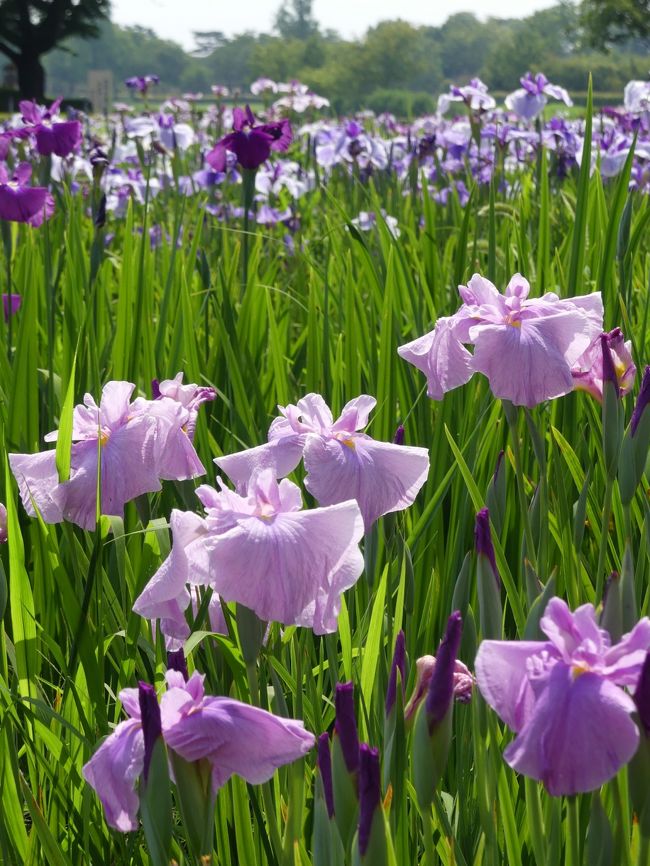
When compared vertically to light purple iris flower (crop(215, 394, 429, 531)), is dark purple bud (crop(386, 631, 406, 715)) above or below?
below

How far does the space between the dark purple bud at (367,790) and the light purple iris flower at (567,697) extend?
77 millimetres

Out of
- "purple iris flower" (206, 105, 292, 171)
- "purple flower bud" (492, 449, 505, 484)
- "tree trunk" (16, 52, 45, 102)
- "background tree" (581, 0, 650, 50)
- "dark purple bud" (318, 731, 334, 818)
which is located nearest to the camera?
"dark purple bud" (318, 731, 334, 818)

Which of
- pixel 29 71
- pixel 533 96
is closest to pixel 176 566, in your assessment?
pixel 533 96

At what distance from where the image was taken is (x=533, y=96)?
5.16 metres

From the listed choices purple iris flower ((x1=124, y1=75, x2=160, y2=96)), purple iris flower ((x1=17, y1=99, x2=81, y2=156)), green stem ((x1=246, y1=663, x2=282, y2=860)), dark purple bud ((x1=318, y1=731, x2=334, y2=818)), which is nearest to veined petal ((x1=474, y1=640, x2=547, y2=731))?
dark purple bud ((x1=318, y1=731, x2=334, y2=818))

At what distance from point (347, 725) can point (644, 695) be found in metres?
0.19

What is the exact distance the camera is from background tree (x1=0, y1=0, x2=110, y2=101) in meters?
35.5

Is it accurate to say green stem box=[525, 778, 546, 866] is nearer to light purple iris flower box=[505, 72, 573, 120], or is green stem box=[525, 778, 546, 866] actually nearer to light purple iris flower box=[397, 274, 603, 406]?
light purple iris flower box=[397, 274, 603, 406]

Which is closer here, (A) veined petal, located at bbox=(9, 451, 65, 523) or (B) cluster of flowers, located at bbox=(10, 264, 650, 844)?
(B) cluster of flowers, located at bbox=(10, 264, 650, 844)

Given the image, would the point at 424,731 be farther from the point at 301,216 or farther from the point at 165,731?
the point at 301,216

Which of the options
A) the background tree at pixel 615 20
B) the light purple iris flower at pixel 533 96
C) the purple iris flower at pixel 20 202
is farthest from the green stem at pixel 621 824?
the background tree at pixel 615 20

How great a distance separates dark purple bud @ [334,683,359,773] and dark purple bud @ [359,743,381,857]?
0.03 meters

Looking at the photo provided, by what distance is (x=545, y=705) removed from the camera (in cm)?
55

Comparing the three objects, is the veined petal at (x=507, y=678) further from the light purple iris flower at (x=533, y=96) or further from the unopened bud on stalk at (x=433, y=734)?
the light purple iris flower at (x=533, y=96)
